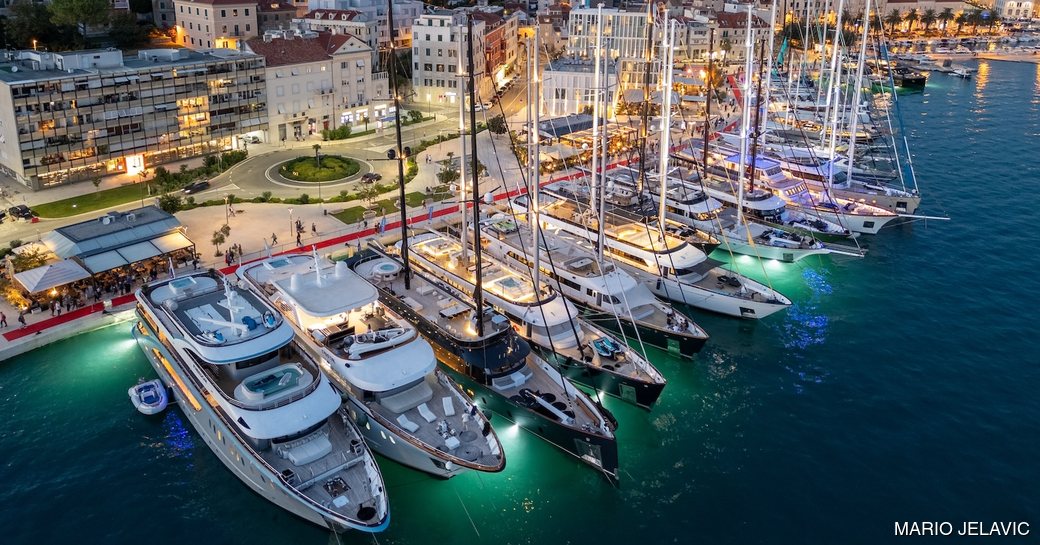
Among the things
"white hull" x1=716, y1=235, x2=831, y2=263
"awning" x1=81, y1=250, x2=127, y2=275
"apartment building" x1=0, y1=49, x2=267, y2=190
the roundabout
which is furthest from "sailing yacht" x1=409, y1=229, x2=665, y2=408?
"apartment building" x1=0, y1=49, x2=267, y2=190

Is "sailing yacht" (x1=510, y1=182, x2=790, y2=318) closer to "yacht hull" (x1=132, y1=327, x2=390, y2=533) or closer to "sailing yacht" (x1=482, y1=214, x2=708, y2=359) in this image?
"sailing yacht" (x1=482, y1=214, x2=708, y2=359)

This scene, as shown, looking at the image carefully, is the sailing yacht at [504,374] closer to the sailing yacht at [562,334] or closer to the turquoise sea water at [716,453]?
the turquoise sea water at [716,453]

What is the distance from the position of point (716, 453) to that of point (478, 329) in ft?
49.8

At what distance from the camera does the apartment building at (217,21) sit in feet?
410

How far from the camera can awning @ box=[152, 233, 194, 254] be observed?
5866 cm

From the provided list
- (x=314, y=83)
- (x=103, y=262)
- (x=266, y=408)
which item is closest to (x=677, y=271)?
(x=266, y=408)

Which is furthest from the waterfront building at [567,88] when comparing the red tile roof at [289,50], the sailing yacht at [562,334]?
the sailing yacht at [562,334]

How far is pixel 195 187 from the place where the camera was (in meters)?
77.5

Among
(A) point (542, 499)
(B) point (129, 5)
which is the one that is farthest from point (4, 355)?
(B) point (129, 5)

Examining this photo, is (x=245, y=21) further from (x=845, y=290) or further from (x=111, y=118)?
(x=845, y=290)

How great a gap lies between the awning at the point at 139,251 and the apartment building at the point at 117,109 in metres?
25.2

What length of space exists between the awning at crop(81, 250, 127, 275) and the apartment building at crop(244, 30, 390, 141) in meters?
41.0

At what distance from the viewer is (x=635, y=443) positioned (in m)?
43.2

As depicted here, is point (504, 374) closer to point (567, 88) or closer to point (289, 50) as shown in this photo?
point (289, 50)
